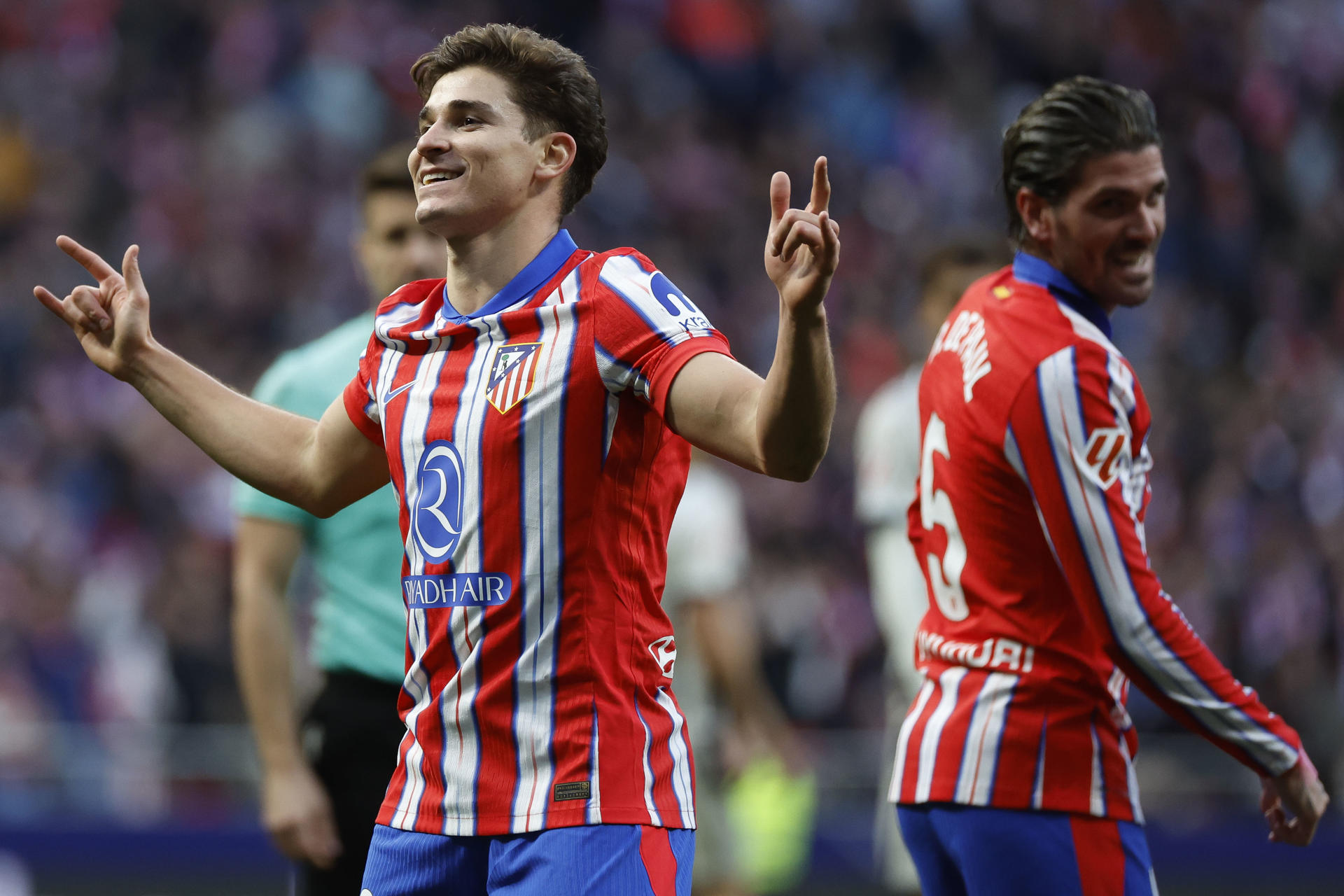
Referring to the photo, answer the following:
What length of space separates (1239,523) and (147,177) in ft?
28.9

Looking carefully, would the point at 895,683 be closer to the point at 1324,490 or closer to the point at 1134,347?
the point at 1324,490

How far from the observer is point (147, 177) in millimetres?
12984

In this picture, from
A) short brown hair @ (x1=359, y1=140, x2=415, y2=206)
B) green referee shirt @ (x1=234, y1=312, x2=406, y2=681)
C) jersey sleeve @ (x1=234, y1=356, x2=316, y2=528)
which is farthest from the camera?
short brown hair @ (x1=359, y1=140, x2=415, y2=206)

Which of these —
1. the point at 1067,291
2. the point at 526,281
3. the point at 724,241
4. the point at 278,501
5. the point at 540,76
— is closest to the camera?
the point at 526,281

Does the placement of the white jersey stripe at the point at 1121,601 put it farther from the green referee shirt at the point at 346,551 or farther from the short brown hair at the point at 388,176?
the short brown hair at the point at 388,176

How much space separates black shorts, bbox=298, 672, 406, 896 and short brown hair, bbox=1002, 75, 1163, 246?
2.01 m

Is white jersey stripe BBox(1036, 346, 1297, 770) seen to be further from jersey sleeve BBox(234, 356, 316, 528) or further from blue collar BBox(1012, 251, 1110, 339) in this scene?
jersey sleeve BBox(234, 356, 316, 528)

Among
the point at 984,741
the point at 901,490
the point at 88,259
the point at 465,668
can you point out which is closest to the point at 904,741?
the point at 984,741

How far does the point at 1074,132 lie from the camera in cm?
324

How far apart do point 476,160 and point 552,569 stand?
75cm

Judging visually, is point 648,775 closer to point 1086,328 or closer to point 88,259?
point 1086,328

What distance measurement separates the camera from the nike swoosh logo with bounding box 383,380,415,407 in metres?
2.90

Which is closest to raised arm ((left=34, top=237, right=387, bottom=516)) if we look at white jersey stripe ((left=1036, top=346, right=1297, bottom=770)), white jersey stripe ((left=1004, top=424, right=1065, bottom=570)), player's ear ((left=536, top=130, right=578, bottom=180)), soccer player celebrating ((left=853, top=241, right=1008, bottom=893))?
player's ear ((left=536, top=130, right=578, bottom=180))

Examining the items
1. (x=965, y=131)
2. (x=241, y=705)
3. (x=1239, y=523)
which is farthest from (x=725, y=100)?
(x=241, y=705)
